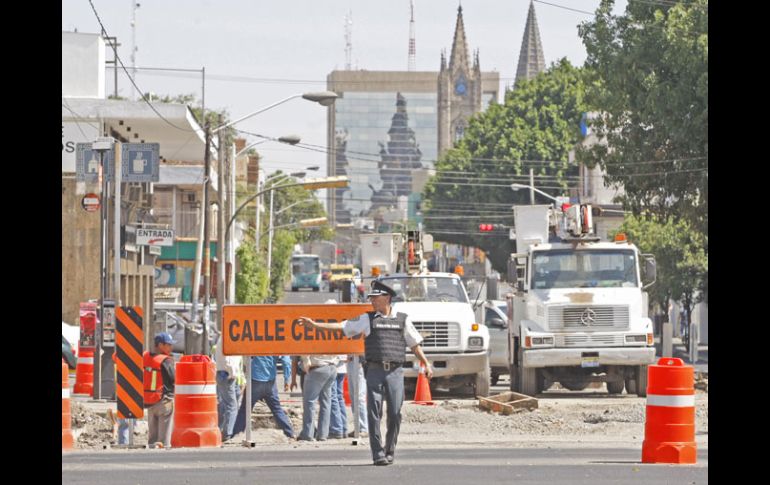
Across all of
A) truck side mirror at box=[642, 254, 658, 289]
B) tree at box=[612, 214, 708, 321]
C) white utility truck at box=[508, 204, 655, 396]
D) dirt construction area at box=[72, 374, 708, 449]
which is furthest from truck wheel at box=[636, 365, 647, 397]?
tree at box=[612, 214, 708, 321]

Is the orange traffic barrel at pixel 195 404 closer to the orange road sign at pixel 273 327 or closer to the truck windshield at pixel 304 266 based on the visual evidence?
the orange road sign at pixel 273 327

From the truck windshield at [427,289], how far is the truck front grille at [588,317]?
1.98 meters

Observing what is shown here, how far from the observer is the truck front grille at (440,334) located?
27203 mm

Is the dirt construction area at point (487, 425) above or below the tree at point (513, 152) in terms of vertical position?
below

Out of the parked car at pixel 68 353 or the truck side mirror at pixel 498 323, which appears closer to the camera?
the truck side mirror at pixel 498 323

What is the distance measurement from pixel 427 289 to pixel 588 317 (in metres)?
3.21

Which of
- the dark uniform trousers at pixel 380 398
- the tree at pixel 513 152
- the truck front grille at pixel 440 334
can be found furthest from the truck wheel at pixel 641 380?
the tree at pixel 513 152

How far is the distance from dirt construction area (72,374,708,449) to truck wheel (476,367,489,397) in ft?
5.31

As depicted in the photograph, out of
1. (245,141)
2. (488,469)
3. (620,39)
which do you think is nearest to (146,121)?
(620,39)

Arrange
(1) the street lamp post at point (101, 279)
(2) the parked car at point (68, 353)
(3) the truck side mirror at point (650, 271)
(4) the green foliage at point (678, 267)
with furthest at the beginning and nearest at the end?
(4) the green foliage at point (678, 267)
(2) the parked car at point (68, 353)
(1) the street lamp post at point (101, 279)
(3) the truck side mirror at point (650, 271)

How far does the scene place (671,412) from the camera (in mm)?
14789

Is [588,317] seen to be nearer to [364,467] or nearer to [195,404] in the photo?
[195,404]

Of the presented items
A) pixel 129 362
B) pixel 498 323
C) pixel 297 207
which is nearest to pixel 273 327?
pixel 129 362

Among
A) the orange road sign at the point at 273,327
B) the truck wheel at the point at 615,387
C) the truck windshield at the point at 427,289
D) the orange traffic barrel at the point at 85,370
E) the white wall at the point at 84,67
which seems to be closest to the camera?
the orange road sign at the point at 273,327
